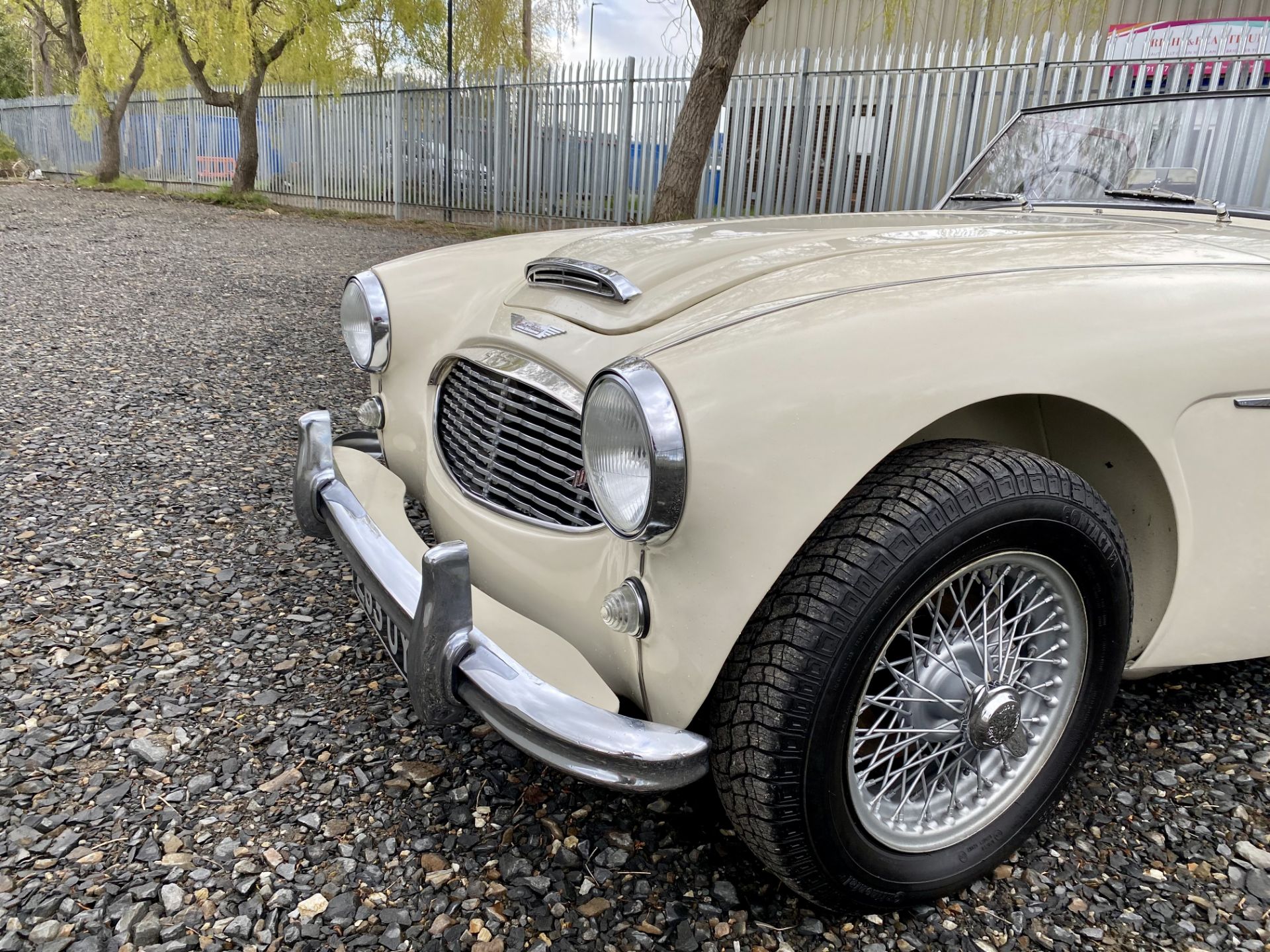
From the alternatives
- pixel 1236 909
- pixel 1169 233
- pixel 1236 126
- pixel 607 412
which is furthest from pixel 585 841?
pixel 1236 126

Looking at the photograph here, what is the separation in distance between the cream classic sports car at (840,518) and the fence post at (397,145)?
555 inches

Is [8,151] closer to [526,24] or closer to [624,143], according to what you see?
[526,24]

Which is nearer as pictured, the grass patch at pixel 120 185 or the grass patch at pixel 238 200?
the grass patch at pixel 238 200

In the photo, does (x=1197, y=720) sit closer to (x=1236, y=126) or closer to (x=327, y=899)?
(x=1236, y=126)

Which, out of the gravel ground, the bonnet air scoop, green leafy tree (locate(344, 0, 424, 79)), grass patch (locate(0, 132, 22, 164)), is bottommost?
the gravel ground

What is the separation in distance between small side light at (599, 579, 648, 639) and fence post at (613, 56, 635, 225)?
11200mm

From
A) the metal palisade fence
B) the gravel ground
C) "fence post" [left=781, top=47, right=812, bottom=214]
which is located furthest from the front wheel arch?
"fence post" [left=781, top=47, right=812, bottom=214]

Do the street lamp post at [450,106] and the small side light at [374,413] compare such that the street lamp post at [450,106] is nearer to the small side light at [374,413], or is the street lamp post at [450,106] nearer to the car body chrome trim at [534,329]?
the small side light at [374,413]

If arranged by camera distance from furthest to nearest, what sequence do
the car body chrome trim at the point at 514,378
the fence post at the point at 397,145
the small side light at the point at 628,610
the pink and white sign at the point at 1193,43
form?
1. the fence post at the point at 397,145
2. the pink and white sign at the point at 1193,43
3. the car body chrome trim at the point at 514,378
4. the small side light at the point at 628,610

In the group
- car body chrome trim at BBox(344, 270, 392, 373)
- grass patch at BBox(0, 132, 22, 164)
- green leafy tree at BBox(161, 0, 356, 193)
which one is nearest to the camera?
car body chrome trim at BBox(344, 270, 392, 373)

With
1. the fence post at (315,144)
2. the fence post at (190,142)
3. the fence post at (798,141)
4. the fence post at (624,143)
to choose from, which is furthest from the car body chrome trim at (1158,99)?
the fence post at (190,142)

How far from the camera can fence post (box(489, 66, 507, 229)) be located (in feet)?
44.4

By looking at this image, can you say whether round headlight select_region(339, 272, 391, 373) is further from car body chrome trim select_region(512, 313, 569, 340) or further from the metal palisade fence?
the metal palisade fence

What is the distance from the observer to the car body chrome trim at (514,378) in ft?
5.69
